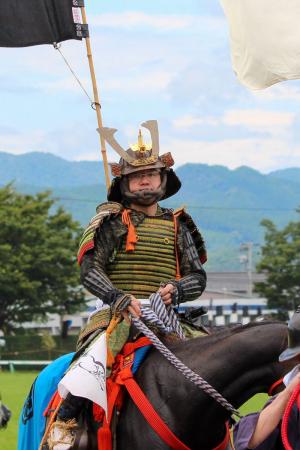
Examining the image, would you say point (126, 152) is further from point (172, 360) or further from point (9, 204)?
point (9, 204)

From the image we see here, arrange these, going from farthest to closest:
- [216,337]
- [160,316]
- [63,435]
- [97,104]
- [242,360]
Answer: [97,104] → [160,316] → [63,435] → [216,337] → [242,360]

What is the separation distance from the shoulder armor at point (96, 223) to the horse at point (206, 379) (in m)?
1.00

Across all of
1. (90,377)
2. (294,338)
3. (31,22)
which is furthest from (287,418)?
(31,22)

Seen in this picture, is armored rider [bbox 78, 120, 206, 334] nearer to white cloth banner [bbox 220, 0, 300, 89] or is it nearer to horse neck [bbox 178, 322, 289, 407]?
horse neck [bbox 178, 322, 289, 407]

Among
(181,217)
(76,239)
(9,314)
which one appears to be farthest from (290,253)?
(181,217)

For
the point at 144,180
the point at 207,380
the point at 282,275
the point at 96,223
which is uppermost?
the point at 144,180

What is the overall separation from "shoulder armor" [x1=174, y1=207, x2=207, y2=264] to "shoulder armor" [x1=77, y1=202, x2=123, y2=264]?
46 cm

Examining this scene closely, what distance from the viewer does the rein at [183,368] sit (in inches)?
305

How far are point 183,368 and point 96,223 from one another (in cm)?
143

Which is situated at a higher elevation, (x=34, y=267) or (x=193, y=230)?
(x=193, y=230)

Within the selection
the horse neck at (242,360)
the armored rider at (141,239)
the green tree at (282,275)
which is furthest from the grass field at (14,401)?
the green tree at (282,275)

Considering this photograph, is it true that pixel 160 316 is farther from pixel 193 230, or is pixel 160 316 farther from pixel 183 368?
pixel 193 230

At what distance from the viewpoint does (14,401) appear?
73.5 ft

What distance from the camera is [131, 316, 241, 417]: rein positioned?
25.4 ft
